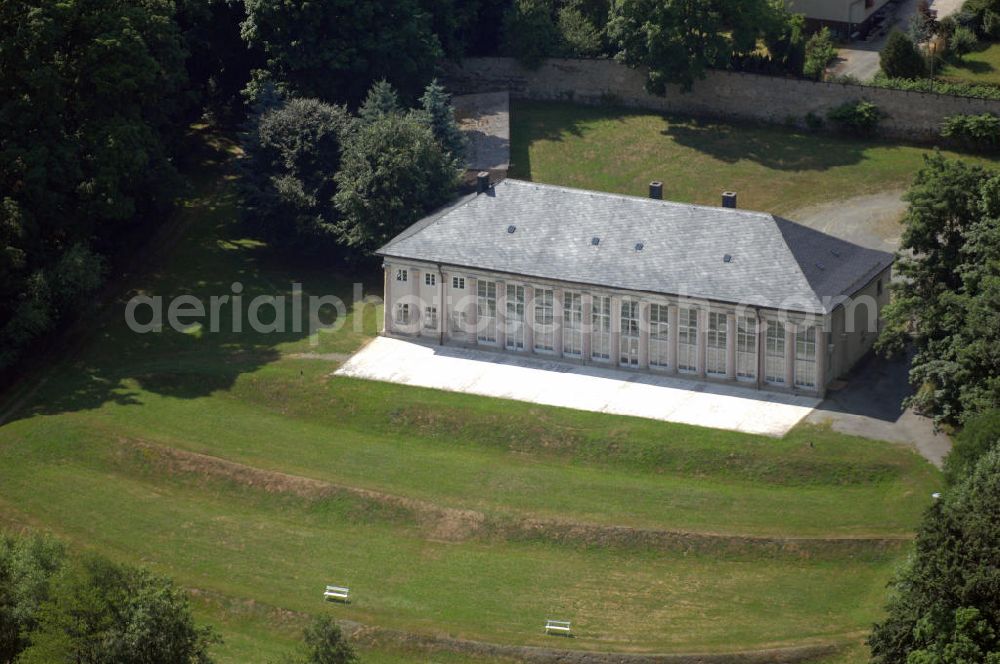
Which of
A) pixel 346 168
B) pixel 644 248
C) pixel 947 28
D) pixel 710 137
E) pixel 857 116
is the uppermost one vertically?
pixel 947 28

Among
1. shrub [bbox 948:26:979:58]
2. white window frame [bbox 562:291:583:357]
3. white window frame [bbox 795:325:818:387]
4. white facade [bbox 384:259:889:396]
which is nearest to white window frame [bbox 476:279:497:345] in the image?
white facade [bbox 384:259:889:396]

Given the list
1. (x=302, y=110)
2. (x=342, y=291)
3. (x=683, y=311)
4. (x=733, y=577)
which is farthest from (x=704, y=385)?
(x=302, y=110)

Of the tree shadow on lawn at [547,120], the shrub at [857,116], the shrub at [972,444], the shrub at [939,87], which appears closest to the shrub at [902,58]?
the shrub at [939,87]

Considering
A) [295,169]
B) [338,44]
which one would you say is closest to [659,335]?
[295,169]

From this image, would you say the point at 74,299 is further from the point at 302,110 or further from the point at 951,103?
the point at 951,103

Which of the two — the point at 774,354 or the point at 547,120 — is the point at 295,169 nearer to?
the point at 547,120
